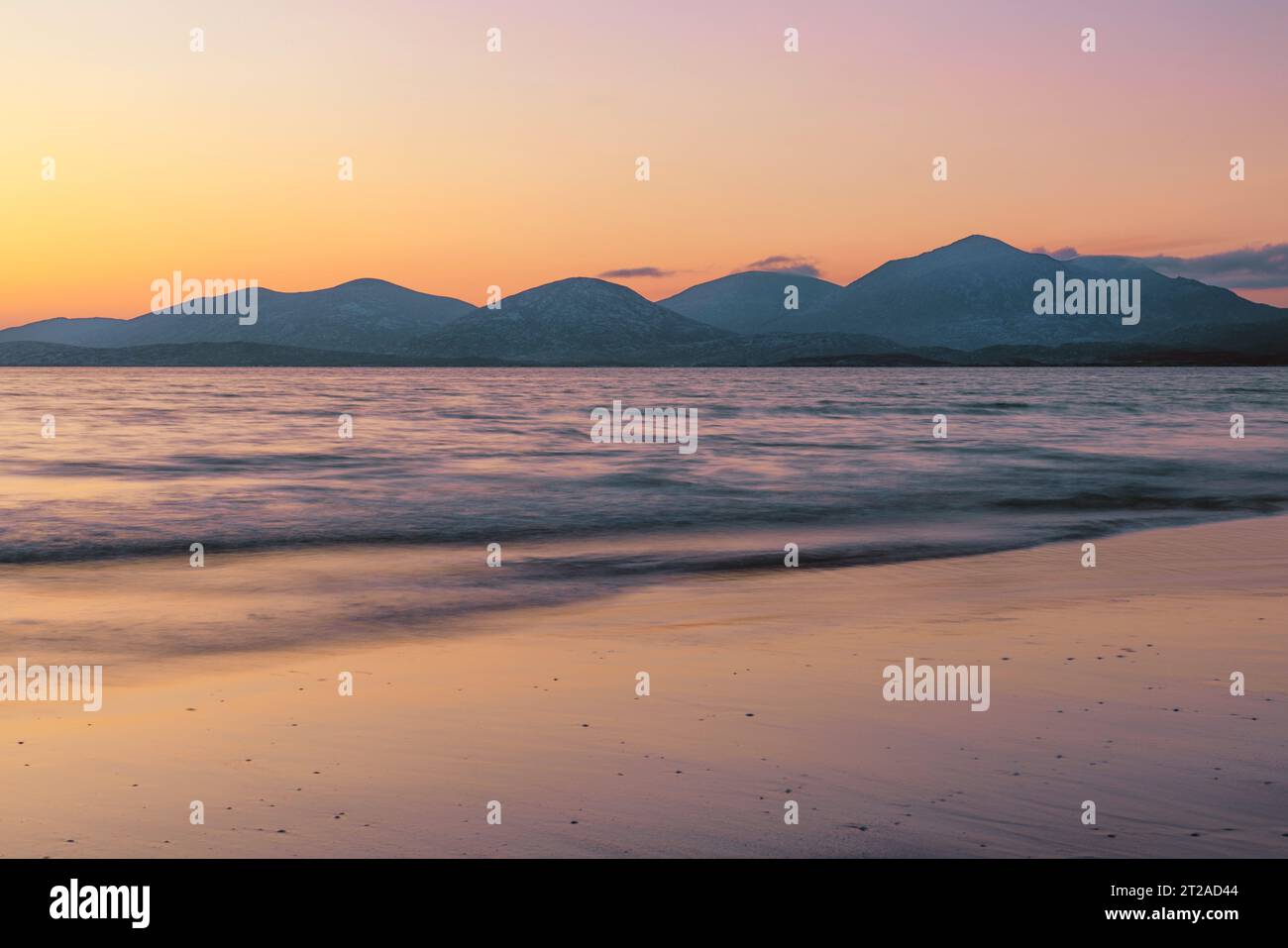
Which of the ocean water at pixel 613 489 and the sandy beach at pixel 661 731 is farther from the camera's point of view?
the ocean water at pixel 613 489

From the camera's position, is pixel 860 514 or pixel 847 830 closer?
pixel 847 830

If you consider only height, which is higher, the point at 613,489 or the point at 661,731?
the point at 613,489

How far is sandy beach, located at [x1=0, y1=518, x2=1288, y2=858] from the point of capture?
6.51m

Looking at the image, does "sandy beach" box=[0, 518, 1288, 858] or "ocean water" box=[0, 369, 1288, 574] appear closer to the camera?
"sandy beach" box=[0, 518, 1288, 858]

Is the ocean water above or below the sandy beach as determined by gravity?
above

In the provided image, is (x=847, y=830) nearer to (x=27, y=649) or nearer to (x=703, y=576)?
(x=27, y=649)

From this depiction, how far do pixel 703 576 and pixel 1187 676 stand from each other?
26.4 ft

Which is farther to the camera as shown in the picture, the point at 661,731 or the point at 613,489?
the point at 613,489

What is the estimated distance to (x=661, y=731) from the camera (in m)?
8.51

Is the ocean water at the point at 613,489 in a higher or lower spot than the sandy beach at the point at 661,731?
higher

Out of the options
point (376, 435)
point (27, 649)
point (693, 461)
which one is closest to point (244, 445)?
point (376, 435)

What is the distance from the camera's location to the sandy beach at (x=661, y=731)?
6.51 metres
